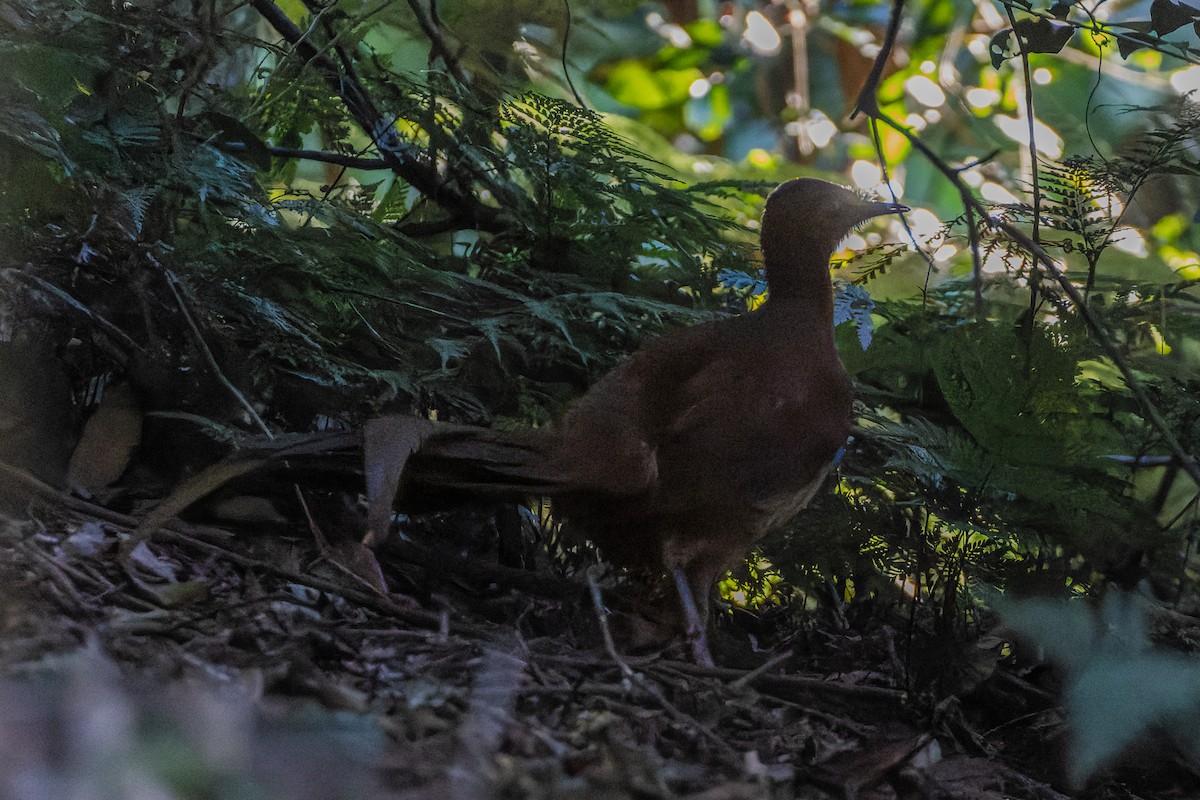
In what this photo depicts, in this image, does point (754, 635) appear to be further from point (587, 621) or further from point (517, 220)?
point (517, 220)

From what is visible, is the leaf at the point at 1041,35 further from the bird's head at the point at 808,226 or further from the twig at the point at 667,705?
the twig at the point at 667,705

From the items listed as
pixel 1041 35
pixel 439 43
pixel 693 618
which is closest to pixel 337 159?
pixel 439 43

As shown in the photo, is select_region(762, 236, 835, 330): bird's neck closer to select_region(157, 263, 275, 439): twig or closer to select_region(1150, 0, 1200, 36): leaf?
select_region(1150, 0, 1200, 36): leaf

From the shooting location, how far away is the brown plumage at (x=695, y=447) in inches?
71.8

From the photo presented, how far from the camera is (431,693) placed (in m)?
1.26

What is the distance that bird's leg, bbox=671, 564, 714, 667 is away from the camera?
5.91 feet

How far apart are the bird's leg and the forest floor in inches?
3.0

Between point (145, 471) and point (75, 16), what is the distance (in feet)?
2.91

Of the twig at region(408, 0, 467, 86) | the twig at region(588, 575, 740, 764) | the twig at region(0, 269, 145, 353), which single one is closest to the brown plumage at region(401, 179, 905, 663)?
the twig at region(588, 575, 740, 764)

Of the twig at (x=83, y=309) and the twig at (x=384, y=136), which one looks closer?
the twig at (x=83, y=309)

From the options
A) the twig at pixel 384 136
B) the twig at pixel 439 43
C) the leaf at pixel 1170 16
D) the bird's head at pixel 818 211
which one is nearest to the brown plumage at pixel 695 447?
the bird's head at pixel 818 211

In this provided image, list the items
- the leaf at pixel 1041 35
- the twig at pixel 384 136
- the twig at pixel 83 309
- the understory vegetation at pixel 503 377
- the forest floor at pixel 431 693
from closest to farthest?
the forest floor at pixel 431 693
the understory vegetation at pixel 503 377
the twig at pixel 83 309
the leaf at pixel 1041 35
the twig at pixel 384 136

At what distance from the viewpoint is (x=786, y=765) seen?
1317 mm

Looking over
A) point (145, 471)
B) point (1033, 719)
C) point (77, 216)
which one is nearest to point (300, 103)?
point (77, 216)
